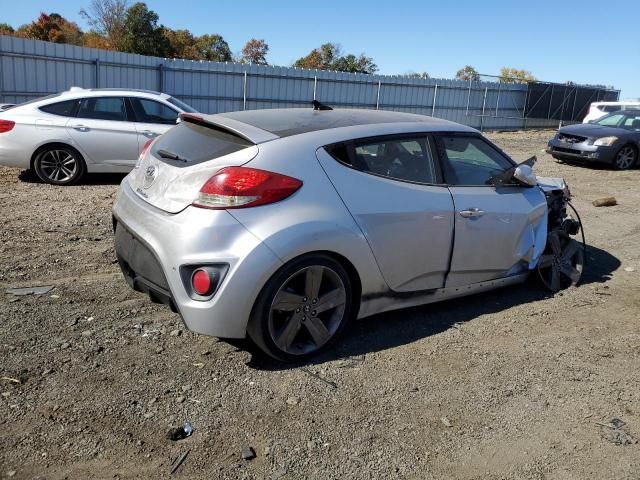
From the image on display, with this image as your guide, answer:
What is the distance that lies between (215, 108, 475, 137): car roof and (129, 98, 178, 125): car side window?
557 centimetres

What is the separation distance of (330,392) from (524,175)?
95.3 inches

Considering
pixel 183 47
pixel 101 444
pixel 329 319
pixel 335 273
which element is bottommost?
pixel 101 444

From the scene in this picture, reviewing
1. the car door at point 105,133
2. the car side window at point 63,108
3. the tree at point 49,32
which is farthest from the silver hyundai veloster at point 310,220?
the tree at point 49,32

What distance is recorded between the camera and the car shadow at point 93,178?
9461 mm

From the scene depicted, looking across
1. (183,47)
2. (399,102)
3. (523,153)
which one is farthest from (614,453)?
(183,47)

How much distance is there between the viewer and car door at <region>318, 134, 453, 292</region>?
3.82 m

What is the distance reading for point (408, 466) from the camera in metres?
2.91

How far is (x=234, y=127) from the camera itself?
3838 mm

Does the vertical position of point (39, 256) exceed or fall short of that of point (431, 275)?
it falls short

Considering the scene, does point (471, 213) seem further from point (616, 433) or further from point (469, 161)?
point (616, 433)

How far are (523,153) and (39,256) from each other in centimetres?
1522

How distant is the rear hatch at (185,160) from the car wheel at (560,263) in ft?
9.99

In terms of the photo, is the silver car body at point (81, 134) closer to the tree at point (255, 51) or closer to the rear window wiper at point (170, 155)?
the rear window wiper at point (170, 155)

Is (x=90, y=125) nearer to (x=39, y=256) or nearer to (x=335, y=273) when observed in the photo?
(x=39, y=256)
